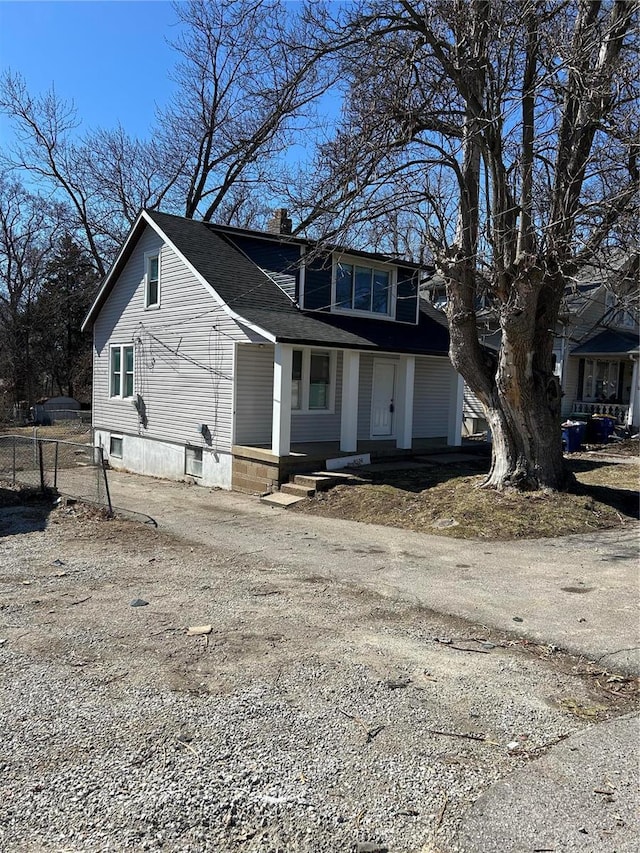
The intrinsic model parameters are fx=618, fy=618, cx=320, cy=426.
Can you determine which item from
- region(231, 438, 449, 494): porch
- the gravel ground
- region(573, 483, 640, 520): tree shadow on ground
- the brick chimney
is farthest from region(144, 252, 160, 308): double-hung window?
the gravel ground

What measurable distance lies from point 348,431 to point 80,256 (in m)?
27.5

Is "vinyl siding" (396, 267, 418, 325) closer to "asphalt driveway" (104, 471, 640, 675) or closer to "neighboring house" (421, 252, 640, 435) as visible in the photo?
"neighboring house" (421, 252, 640, 435)

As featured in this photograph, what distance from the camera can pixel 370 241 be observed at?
1158 centimetres

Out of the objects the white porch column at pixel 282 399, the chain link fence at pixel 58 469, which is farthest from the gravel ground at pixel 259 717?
the white porch column at pixel 282 399

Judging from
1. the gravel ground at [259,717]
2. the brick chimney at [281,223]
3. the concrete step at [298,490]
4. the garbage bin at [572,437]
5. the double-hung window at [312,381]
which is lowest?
the concrete step at [298,490]

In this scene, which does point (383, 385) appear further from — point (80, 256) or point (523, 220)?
point (80, 256)

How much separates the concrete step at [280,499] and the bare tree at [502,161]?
3.73m

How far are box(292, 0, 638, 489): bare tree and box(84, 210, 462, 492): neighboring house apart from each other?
2396 mm

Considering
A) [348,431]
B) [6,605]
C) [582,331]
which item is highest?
[582,331]

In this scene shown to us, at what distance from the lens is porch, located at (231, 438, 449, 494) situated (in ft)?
43.0

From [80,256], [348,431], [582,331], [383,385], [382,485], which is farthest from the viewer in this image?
[80,256]

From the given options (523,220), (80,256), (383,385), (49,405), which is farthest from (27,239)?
(523,220)

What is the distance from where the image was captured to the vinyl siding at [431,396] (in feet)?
60.4

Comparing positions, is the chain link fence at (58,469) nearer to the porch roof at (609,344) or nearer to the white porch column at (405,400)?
the white porch column at (405,400)
